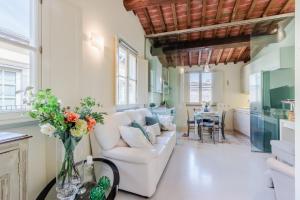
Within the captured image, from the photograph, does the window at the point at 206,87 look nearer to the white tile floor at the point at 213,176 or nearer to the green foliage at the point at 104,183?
the white tile floor at the point at 213,176

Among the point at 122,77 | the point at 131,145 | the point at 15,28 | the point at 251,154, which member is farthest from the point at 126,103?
the point at 251,154

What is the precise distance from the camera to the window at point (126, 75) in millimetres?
3668

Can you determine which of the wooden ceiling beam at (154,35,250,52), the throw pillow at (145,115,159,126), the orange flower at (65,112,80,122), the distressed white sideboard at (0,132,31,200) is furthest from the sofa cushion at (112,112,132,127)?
the wooden ceiling beam at (154,35,250,52)

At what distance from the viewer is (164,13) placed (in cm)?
440

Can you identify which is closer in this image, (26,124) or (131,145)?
(26,124)

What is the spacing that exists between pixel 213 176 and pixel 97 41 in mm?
2778

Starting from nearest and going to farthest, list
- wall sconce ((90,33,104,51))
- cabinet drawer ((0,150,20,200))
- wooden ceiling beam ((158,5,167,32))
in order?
cabinet drawer ((0,150,20,200)) < wall sconce ((90,33,104,51)) < wooden ceiling beam ((158,5,167,32))

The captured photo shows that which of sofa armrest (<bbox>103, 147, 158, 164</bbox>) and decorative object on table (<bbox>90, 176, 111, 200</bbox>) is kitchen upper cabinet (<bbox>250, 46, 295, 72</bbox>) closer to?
sofa armrest (<bbox>103, 147, 158, 164</bbox>)

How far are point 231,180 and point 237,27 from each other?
4127 millimetres

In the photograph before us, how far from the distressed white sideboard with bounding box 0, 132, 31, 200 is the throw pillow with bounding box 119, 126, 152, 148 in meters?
1.49

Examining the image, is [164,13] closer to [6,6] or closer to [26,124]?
[6,6]

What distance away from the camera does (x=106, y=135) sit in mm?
2361

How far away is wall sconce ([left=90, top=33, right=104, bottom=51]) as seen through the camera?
8.49 ft

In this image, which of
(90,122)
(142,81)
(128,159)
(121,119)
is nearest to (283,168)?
(128,159)
